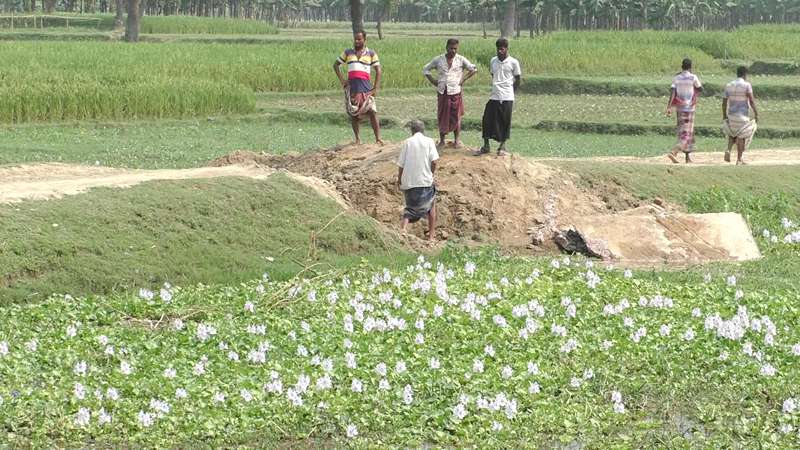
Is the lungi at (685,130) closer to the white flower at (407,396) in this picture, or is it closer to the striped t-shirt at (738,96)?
the striped t-shirt at (738,96)

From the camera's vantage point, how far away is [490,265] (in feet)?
42.6

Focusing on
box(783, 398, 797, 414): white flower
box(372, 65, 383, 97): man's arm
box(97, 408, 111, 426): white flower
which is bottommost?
box(783, 398, 797, 414): white flower

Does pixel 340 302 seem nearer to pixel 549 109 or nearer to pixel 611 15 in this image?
pixel 549 109

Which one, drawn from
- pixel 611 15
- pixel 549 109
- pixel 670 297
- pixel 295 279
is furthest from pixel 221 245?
pixel 611 15

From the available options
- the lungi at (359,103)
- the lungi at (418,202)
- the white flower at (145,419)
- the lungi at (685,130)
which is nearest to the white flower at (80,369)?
the white flower at (145,419)

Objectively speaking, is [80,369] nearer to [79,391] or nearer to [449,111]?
[79,391]

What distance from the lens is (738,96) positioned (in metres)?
19.0

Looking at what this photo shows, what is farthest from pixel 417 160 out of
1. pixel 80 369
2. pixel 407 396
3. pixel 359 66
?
pixel 80 369

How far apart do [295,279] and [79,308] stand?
6.22 feet

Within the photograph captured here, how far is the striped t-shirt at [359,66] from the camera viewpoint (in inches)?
658

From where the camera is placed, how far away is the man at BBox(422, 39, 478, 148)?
626 inches

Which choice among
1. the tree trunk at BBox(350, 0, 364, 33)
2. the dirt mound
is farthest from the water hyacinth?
the tree trunk at BBox(350, 0, 364, 33)

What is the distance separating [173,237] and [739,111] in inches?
368

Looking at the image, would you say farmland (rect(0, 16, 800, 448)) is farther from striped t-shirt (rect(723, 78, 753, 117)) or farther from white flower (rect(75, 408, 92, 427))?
striped t-shirt (rect(723, 78, 753, 117))
